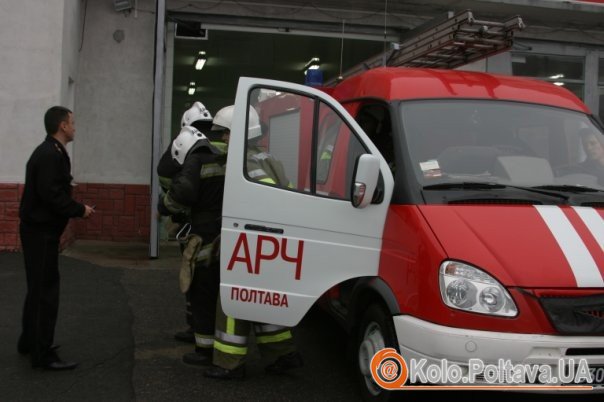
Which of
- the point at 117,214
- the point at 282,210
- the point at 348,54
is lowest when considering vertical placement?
the point at 117,214

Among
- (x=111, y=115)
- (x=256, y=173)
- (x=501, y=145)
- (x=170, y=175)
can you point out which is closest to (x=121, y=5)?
(x=111, y=115)

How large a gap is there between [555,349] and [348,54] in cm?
1036

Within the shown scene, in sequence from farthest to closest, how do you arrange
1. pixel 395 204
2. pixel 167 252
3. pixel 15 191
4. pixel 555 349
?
pixel 167 252, pixel 15 191, pixel 395 204, pixel 555 349

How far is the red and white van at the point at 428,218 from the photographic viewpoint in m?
3.08

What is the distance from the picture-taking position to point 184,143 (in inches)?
182

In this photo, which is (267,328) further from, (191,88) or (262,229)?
(191,88)

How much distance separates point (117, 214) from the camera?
10055 mm

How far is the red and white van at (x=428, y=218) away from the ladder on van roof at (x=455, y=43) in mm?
587

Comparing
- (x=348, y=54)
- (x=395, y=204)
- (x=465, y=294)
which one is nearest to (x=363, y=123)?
(x=395, y=204)

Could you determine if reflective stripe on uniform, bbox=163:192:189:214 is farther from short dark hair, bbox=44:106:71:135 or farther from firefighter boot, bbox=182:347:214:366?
firefighter boot, bbox=182:347:214:366

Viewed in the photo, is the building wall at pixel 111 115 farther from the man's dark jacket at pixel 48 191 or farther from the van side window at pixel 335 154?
the van side window at pixel 335 154

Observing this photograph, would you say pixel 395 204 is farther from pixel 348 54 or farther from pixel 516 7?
pixel 348 54

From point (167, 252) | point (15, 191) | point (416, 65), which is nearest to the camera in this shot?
point (416, 65)

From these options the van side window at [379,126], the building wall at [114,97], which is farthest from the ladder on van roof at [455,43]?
the building wall at [114,97]
